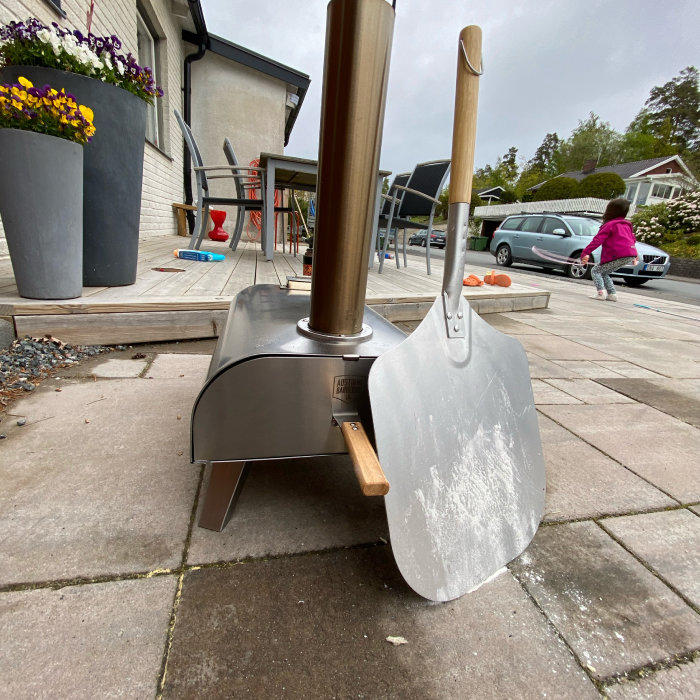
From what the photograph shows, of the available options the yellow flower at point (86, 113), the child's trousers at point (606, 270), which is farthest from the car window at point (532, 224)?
the yellow flower at point (86, 113)

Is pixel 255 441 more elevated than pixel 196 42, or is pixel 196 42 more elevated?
pixel 196 42

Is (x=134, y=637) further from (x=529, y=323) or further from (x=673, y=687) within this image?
(x=529, y=323)

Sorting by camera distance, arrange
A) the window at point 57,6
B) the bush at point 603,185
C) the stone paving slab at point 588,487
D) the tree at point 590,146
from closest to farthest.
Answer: the stone paving slab at point 588,487, the window at point 57,6, the bush at point 603,185, the tree at point 590,146

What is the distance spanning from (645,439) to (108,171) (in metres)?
2.62

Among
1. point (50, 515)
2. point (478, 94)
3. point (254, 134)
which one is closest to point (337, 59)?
point (478, 94)

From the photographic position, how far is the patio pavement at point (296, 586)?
0.61 metres

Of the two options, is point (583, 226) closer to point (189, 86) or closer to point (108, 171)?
point (189, 86)

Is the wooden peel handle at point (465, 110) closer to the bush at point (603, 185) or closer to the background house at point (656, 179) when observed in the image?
the bush at point (603, 185)

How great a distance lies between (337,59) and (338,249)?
0.36 meters

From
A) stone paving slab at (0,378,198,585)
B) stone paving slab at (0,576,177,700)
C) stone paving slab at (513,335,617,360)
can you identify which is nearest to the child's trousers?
stone paving slab at (513,335,617,360)

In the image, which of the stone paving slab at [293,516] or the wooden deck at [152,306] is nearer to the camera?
the stone paving slab at [293,516]

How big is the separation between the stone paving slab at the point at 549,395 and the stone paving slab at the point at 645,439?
0.20 ft

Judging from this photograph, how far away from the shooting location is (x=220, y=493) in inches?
34.0

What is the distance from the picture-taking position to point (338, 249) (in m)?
0.87
